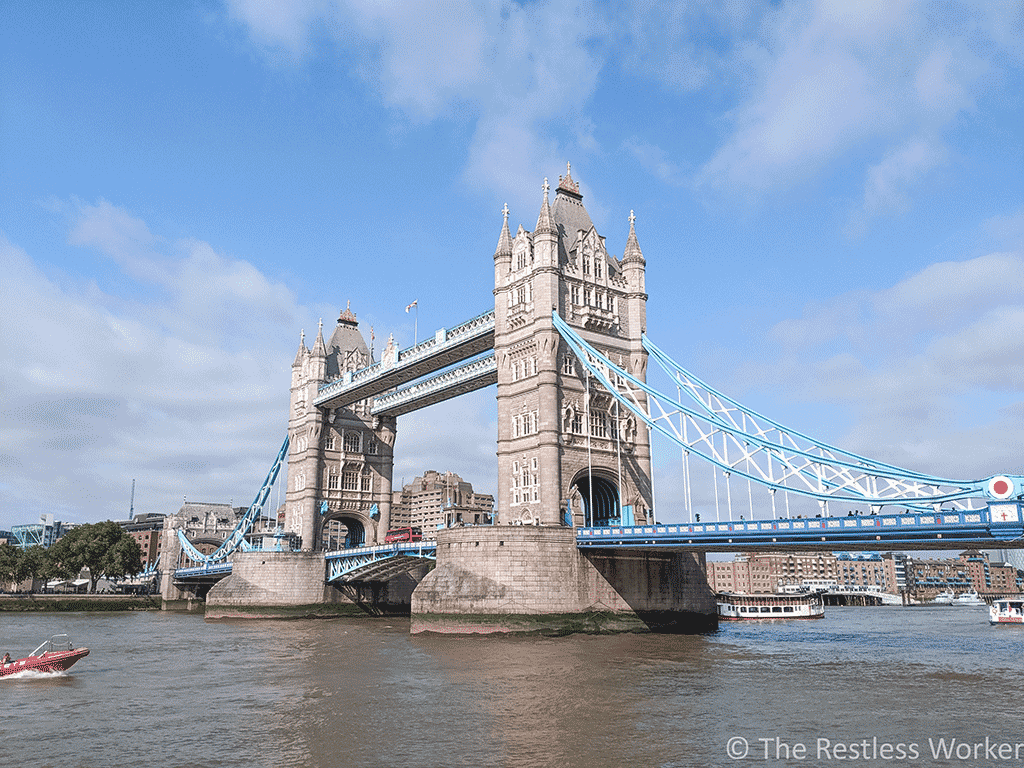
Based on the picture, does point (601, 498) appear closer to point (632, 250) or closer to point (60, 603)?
point (632, 250)

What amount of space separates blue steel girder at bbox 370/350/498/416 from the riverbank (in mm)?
34381

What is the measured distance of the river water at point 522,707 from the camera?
16.2 metres

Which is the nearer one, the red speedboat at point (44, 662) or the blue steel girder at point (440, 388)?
the red speedboat at point (44, 662)

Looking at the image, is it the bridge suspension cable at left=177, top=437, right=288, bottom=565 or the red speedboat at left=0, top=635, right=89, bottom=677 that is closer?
the red speedboat at left=0, top=635, right=89, bottom=677

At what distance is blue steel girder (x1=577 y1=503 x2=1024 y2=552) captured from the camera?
30.6 m

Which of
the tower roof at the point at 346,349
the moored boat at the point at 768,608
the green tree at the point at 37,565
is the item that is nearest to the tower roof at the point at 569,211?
the tower roof at the point at 346,349

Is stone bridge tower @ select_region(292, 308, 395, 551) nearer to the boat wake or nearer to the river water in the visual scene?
Answer: the river water

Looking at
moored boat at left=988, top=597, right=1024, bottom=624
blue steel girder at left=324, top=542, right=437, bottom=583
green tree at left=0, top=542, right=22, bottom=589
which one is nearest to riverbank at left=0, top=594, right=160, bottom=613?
green tree at left=0, top=542, right=22, bottom=589

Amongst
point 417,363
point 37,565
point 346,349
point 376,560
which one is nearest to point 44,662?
point 376,560

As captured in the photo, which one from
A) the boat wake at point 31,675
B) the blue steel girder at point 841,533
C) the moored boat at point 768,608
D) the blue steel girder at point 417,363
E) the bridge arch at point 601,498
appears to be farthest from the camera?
the moored boat at point 768,608

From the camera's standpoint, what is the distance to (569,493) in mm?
49656

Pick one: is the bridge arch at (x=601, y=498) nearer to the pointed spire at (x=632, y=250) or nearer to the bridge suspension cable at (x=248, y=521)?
the pointed spire at (x=632, y=250)

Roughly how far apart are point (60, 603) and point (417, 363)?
45.5 metres

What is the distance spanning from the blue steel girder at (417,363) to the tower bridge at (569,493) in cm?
18
